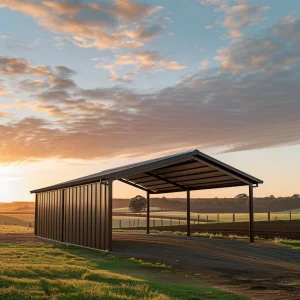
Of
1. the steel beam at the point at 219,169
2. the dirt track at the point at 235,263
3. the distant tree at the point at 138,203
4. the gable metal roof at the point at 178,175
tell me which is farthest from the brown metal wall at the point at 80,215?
the distant tree at the point at 138,203

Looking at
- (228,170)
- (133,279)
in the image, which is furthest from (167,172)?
(133,279)

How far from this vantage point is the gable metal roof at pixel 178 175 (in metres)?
24.5

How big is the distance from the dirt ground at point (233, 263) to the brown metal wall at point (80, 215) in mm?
1394

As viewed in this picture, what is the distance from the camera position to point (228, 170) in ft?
90.9

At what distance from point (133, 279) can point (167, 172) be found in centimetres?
1674

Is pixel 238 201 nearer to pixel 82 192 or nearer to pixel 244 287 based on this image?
pixel 82 192

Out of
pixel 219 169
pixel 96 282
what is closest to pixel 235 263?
pixel 219 169

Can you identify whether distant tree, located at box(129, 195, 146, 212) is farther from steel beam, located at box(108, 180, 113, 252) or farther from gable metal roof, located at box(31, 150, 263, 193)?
steel beam, located at box(108, 180, 113, 252)

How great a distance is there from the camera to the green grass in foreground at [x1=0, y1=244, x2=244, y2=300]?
39.3 ft

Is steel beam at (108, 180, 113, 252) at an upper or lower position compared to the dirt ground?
upper

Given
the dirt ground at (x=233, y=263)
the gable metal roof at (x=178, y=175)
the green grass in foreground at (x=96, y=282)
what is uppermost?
the gable metal roof at (x=178, y=175)

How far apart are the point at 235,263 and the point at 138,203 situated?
382 ft

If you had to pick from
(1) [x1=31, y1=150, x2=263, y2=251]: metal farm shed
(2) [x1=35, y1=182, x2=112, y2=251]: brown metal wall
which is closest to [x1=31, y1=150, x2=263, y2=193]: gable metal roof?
(1) [x1=31, y1=150, x2=263, y2=251]: metal farm shed

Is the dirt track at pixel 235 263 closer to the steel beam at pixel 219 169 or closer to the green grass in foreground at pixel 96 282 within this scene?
the green grass in foreground at pixel 96 282
